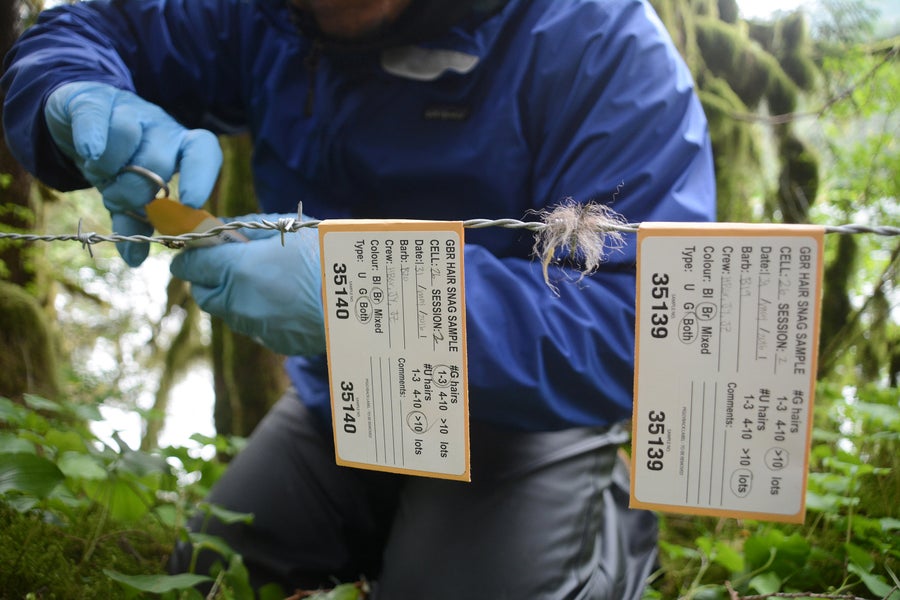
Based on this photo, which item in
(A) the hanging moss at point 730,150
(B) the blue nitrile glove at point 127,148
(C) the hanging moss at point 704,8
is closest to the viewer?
(B) the blue nitrile glove at point 127,148

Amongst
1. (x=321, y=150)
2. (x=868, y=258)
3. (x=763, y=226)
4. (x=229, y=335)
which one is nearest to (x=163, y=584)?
(x=321, y=150)

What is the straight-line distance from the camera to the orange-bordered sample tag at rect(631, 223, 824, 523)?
0.69 meters

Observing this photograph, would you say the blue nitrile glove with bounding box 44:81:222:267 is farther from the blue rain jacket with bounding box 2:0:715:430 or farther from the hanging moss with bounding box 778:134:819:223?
the hanging moss with bounding box 778:134:819:223

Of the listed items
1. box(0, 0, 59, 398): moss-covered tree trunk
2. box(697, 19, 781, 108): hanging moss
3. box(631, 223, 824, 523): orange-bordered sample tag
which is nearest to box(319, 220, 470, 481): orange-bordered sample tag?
box(631, 223, 824, 523): orange-bordered sample tag

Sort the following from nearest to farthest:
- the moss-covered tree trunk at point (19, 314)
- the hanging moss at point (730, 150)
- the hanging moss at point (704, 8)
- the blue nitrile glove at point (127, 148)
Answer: the blue nitrile glove at point (127, 148) < the moss-covered tree trunk at point (19, 314) < the hanging moss at point (730, 150) < the hanging moss at point (704, 8)

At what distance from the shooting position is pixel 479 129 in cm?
133

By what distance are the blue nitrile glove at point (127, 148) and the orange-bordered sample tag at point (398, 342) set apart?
531mm

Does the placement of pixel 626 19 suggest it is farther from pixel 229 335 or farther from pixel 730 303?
pixel 229 335

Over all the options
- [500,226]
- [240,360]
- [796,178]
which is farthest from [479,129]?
[796,178]

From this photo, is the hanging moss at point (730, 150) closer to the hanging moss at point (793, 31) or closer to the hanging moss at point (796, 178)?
the hanging moss at point (796, 178)

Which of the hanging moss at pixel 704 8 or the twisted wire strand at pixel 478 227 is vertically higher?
the hanging moss at pixel 704 8

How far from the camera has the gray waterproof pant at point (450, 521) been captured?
126cm

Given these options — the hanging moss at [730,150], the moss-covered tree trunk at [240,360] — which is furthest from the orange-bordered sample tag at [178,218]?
the hanging moss at [730,150]

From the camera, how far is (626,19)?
4.07 ft
